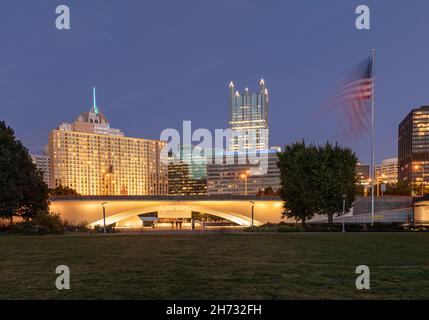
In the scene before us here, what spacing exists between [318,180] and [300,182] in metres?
2.29

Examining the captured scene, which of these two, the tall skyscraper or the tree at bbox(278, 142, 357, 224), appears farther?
the tall skyscraper

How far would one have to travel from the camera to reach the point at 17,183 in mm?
41250

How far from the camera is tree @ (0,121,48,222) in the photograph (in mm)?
39656

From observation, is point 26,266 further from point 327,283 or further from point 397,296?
point 397,296

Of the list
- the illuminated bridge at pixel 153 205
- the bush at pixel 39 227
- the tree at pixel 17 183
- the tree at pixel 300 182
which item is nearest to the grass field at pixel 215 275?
the bush at pixel 39 227

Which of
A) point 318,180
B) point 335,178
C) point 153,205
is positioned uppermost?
point 335,178

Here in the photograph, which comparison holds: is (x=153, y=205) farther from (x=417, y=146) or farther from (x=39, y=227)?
(x=417, y=146)

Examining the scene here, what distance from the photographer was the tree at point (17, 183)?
39656 millimetres

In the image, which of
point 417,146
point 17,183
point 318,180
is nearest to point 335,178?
point 318,180

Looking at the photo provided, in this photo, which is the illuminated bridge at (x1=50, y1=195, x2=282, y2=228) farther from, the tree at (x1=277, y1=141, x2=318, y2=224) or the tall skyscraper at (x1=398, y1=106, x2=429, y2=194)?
the tall skyscraper at (x1=398, y1=106, x2=429, y2=194)

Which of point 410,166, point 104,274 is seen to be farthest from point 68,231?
point 410,166

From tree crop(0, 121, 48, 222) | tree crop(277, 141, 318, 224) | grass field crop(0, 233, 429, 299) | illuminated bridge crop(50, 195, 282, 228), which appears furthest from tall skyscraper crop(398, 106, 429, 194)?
grass field crop(0, 233, 429, 299)

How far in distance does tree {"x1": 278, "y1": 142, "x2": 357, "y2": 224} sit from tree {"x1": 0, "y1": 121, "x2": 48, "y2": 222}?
34.1m

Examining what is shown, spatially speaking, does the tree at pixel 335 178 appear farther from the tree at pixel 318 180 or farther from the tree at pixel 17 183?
the tree at pixel 17 183
